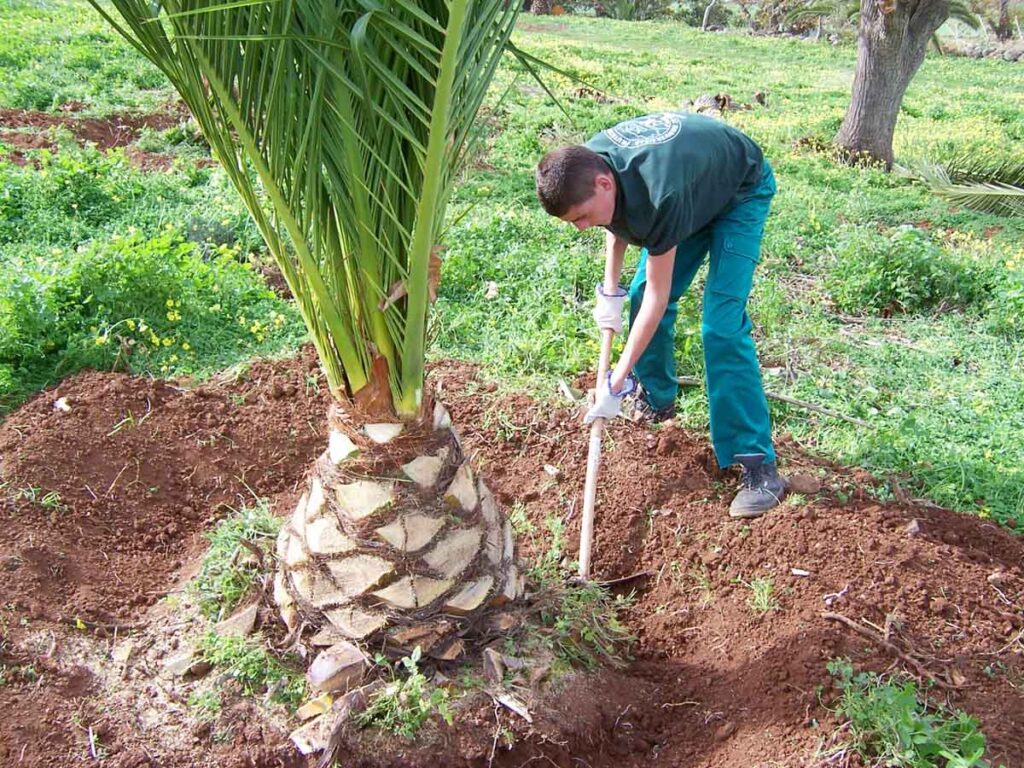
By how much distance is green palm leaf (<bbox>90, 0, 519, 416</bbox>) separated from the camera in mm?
1785

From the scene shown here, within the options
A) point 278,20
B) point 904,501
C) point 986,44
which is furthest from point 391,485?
point 986,44

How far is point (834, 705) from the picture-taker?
2.44 meters

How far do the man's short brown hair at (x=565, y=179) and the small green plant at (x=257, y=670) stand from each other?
64.7 inches

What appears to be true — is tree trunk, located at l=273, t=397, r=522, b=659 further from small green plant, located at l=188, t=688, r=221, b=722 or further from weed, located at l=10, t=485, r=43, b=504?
weed, located at l=10, t=485, r=43, b=504

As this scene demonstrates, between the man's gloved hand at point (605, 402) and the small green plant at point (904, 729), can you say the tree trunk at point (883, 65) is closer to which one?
the man's gloved hand at point (605, 402)

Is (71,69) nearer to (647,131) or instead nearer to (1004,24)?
(647,131)

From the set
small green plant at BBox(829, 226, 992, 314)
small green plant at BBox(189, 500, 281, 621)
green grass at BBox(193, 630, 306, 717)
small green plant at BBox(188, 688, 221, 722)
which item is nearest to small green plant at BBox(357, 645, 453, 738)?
green grass at BBox(193, 630, 306, 717)

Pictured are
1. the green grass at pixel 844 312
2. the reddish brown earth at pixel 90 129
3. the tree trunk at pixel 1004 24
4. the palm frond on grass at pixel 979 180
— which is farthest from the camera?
the tree trunk at pixel 1004 24

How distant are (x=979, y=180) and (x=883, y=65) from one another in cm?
388

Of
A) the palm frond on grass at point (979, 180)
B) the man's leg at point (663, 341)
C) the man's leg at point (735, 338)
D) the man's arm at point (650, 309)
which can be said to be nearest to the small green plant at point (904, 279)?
the palm frond on grass at point (979, 180)

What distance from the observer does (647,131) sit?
3137 mm

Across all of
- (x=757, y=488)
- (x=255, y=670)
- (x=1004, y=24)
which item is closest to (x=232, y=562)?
(x=255, y=670)

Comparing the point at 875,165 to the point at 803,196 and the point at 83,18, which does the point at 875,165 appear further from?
the point at 83,18

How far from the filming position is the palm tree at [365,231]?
5.92 ft
